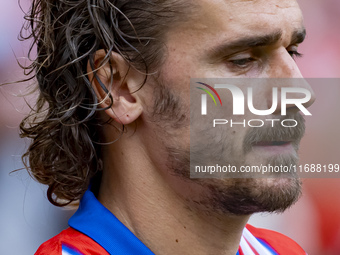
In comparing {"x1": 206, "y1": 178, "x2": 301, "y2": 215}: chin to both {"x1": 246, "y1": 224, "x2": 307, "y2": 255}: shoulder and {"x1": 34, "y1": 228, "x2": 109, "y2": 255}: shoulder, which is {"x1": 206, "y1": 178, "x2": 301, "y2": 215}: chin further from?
{"x1": 246, "y1": 224, "x2": 307, "y2": 255}: shoulder

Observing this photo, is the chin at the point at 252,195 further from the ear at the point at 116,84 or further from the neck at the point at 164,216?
the ear at the point at 116,84

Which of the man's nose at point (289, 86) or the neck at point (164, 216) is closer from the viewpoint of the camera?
the man's nose at point (289, 86)

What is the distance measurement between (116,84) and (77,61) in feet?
0.56

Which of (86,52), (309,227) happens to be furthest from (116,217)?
(309,227)

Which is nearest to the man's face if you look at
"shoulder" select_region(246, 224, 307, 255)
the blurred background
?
"shoulder" select_region(246, 224, 307, 255)

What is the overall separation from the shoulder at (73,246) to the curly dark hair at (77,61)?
0.34 metres

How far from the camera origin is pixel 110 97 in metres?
2.05

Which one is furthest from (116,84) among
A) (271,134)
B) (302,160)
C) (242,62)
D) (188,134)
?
(302,160)

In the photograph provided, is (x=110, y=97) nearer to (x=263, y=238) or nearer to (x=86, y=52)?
(x=86, y=52)

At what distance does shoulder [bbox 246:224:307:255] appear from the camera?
2529mm

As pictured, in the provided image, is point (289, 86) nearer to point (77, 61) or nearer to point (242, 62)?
point (242, 62)

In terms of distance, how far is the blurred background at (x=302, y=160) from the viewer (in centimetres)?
378

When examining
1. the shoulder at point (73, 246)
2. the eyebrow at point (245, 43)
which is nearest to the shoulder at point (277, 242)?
the shoulder at point (73, 246)

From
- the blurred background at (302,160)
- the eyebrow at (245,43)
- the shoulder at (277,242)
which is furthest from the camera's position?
the blurred background at (302,160)
